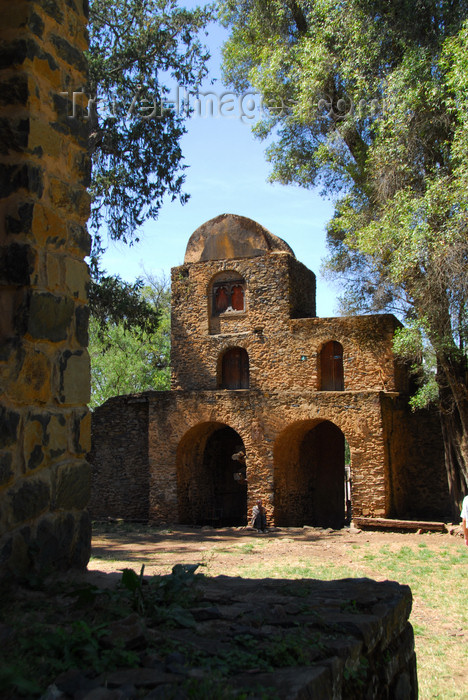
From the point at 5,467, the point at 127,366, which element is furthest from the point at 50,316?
the point at 127,366

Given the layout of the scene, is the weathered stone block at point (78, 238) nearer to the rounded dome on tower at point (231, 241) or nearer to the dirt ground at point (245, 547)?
the dirt ground at point (245, 547)

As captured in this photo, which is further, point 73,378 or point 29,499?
point 73,378

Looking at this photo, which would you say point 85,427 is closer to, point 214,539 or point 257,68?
point 214,539

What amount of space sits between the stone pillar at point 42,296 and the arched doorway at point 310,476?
14.2m

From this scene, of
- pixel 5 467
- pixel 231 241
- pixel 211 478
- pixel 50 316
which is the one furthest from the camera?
Result: pixel 231 241

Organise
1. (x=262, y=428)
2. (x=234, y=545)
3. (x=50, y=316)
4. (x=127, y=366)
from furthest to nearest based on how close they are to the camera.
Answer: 1. (x=127, y=366)
2. (x=262, y=428)
3. (x=234, y=545)
4. (x=50, y=316)

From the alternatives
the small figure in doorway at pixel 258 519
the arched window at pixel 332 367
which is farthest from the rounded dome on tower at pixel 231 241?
the small figure in doorway at pixel 258 519

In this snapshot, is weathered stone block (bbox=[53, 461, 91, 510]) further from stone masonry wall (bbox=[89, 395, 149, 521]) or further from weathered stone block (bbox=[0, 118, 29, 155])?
stone masonry wall (bbox=[89, 395, 149, 521])

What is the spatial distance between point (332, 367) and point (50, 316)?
15.1m

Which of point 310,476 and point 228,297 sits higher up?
point 228,297

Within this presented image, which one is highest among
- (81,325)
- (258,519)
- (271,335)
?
(271,335)

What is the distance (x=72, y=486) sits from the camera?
10.5 feet

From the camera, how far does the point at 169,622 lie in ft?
8.27

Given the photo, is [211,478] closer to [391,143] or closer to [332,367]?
[332,367]
